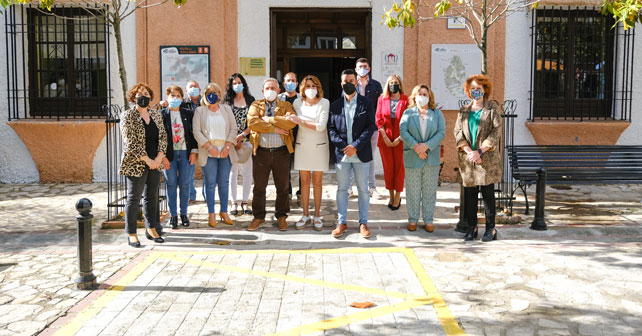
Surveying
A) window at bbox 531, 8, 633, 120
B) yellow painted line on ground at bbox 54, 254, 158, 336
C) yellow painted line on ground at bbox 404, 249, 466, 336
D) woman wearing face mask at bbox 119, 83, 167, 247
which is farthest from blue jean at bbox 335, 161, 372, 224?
window at bbox 531, 8, 633, 120

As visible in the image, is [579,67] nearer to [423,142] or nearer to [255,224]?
[423,142]

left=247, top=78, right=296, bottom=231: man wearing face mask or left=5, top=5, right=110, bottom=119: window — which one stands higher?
left=5, top=5, right=110, bottom=119: window

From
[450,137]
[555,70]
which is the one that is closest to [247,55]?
[450,137]

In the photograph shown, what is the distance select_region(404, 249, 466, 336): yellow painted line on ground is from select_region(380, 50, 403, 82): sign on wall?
6.11 m

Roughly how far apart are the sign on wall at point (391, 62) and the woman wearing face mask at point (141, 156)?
5.92 m

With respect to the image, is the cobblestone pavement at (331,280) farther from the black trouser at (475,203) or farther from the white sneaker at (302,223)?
the black trouser at (475,203)

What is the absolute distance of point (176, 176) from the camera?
8.13 meters

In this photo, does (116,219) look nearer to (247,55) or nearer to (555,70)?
(247,55)

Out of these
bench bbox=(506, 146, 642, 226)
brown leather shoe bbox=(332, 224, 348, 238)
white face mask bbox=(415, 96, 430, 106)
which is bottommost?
brown leather shoe bbox=(332, 224, 348, 238)

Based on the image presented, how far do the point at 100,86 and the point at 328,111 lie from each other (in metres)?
6.63

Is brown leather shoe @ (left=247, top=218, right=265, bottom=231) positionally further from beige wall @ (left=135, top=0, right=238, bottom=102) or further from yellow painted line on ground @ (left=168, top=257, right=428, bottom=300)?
beige wall @ (left=135, top=0, right=238, bottom=102)

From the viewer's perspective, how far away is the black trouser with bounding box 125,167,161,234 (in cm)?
716

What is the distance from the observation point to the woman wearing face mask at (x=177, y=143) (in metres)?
7.97

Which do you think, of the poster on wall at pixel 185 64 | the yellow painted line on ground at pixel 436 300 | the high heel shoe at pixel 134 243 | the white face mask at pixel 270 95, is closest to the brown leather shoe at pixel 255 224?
the high heel shoe at pixel 134 243
